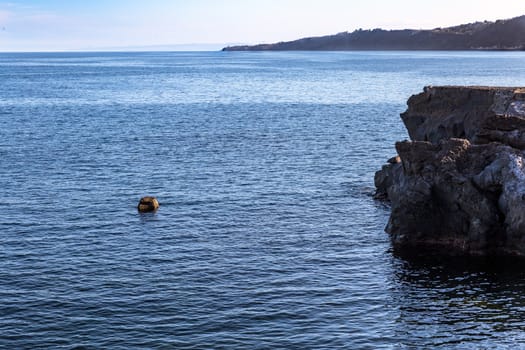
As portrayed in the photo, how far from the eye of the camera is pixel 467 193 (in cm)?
5478

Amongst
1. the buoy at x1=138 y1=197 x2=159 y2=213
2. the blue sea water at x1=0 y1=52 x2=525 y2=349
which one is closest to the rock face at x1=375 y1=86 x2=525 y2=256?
→ the blue sea water at x1=0 y1=52 x2=525 y2=349

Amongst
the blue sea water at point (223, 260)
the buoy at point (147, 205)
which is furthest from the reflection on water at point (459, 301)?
the buoy at point (147, 205)

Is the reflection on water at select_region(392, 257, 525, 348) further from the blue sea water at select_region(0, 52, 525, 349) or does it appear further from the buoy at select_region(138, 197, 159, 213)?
the buoy at select_region(138, 197, 159, 213)

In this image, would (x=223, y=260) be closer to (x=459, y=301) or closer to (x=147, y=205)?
(x=147, y=205)

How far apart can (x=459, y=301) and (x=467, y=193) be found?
1177cm

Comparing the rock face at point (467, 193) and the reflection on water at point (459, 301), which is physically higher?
the rock face at point (467, 193)

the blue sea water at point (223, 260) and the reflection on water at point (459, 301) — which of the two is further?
the blue sea water at point (223, 260)

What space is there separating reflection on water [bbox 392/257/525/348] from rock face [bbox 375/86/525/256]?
7.98 ft

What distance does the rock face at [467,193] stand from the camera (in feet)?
175

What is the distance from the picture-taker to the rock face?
53.5 meters

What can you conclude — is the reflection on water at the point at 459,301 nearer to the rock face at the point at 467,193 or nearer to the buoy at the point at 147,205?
the rock face at the point at 467,193

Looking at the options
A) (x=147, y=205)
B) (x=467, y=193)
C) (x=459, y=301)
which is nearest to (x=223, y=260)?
(x=147, y=205)

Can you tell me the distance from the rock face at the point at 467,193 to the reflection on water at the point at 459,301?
2434 millimetres

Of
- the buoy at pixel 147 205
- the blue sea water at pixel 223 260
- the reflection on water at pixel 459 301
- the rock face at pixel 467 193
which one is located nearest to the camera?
the reflection on water at pixel 459 301
